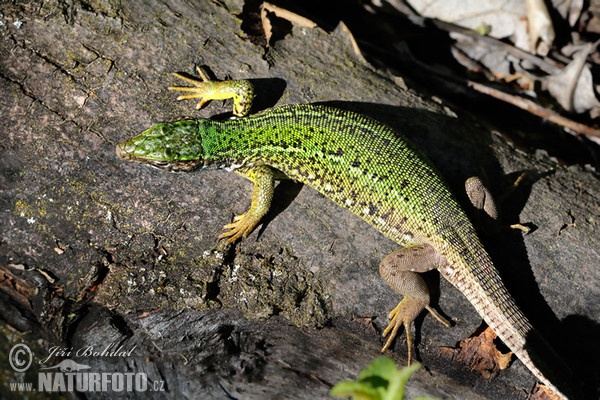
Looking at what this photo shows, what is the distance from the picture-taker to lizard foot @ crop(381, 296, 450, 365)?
154 inches

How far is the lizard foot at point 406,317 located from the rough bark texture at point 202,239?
0.07 meters

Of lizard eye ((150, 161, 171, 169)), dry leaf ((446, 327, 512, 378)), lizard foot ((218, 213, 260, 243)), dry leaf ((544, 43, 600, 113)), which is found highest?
dry leaf ((544, 43, 600, 113))

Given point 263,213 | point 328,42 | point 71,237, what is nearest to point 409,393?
point 263,213

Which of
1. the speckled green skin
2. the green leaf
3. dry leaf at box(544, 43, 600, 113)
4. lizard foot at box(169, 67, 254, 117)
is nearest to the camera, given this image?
the green leaf

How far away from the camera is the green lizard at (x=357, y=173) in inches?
160

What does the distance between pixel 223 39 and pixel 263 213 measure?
1.69 metres

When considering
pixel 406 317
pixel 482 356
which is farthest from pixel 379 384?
pixel 482 356

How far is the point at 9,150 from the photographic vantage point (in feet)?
12.7

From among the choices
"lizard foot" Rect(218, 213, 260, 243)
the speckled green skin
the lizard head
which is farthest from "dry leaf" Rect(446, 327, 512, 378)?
the lizard head

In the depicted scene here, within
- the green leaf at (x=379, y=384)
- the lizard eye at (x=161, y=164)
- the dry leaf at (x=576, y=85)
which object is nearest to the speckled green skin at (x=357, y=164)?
the lizard eye at (x=161, y=164)

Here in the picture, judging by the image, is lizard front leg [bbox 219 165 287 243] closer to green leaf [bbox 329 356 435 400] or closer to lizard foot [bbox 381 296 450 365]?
lizard foot [bbox 381 296 450 365]

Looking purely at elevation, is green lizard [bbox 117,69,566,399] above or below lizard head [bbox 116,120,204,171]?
above

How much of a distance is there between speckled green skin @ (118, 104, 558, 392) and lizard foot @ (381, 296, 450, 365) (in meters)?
0.35

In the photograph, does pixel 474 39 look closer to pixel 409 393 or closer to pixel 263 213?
pixel 263 213
